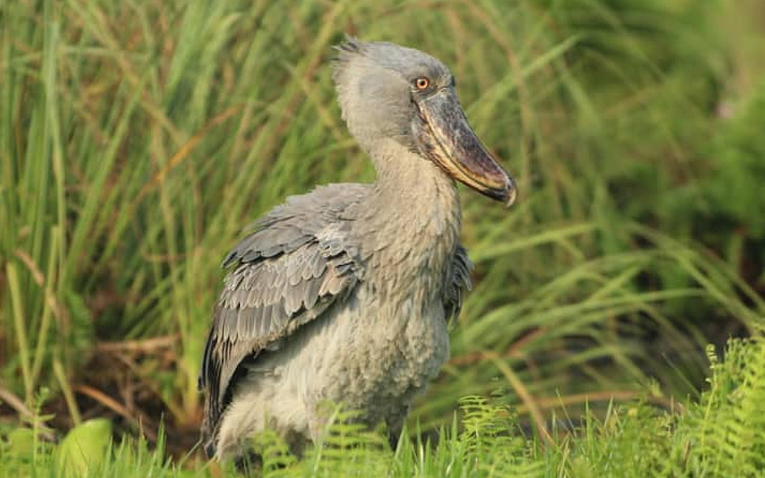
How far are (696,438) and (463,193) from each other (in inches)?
118

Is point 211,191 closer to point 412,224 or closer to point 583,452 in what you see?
point 412,224

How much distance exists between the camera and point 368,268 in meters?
4.34

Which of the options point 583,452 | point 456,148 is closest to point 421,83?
point 456,148

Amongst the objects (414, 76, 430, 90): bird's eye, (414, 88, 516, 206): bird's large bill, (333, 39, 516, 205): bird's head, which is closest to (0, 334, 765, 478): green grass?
(414, 88, 516, 206): bird's large bill

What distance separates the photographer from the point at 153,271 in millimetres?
6074

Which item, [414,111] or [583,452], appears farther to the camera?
[414,111]

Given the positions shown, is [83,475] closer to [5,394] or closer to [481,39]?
[5,394]

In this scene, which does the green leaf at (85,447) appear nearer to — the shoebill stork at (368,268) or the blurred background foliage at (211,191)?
the shoebill stork at (368,268)

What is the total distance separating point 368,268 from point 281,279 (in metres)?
0.30

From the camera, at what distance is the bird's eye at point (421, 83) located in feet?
14.6

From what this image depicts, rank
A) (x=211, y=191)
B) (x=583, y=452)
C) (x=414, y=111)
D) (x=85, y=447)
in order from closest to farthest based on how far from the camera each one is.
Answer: (x=583, y=452), (x=85, y=447), (x=414, y=111), (x=211, y=191)

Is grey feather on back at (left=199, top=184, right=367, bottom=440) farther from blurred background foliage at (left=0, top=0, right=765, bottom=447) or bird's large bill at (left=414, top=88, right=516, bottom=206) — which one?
blurred background foliage at (left=0, top=0, right=765, bottom=447)

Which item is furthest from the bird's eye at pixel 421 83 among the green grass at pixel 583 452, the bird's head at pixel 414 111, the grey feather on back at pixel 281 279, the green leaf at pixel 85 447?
the green leaf at pixel 85 447

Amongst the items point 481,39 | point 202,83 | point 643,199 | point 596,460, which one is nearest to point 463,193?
point 481,39
